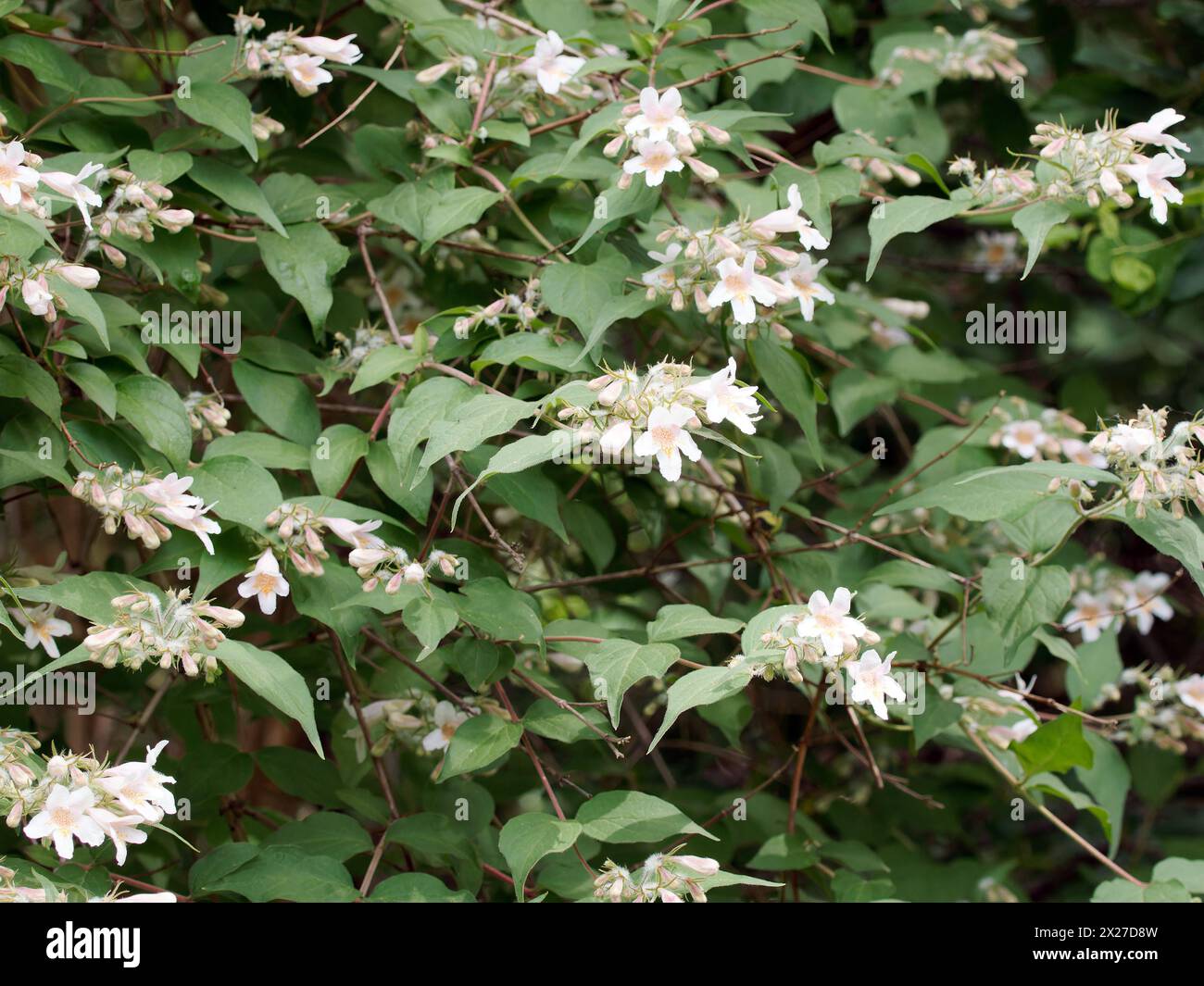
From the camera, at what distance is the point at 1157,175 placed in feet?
6.29

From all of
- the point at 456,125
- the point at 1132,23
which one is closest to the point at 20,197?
the point at 456,125

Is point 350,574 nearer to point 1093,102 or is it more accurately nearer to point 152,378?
point 152,378

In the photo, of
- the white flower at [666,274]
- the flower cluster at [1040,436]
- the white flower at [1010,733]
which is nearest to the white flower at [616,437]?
the white flower at [666,274]

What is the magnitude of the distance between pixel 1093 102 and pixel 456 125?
2.12 m

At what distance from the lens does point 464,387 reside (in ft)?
6.31

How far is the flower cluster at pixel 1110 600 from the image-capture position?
2.73 m

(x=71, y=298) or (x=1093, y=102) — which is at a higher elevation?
(x=1093, y=102)

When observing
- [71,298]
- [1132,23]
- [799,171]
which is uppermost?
[1132,23]

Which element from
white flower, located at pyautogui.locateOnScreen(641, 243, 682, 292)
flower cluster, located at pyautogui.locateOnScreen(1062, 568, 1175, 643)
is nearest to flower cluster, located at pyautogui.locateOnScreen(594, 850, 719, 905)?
white flower, located at pyautogui.locateOnScreen(641, 243, 682, 292)

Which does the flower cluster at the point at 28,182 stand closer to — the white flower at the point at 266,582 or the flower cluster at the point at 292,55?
the flower cluster at the point at 292,55

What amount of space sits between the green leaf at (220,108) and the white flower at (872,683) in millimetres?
1297

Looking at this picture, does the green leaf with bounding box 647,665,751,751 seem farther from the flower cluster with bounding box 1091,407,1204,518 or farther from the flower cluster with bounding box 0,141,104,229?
the flower cluster with bounding box 0,141,104,229

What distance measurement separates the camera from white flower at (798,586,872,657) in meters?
1.60

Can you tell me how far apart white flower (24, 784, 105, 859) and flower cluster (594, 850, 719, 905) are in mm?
693
